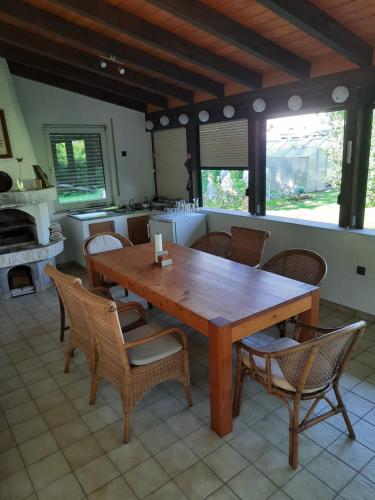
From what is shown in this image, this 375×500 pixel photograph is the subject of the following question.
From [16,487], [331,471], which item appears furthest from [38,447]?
[331,471]

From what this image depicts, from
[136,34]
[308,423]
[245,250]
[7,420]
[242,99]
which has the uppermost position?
[136,34]

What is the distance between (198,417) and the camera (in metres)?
2.27

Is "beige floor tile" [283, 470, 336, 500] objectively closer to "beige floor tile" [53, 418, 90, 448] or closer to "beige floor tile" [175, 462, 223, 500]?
"beige floor tile" [175, 462, 223, 500]

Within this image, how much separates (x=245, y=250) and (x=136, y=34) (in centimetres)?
211

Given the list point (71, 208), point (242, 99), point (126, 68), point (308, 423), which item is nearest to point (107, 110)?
point (126, 68)

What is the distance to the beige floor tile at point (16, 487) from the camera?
1810mm

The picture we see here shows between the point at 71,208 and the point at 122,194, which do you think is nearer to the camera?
the point at 71,208

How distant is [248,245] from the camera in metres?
3.43

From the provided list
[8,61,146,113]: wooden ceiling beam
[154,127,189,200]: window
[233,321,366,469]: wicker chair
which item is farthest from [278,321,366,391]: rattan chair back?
[8,61,146,113]: wooden ceiling beam

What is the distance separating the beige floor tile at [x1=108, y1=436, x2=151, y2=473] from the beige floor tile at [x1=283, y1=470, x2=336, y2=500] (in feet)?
2.44

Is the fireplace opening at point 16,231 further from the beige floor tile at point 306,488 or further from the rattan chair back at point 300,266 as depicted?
the beige floor tile at point 306,488

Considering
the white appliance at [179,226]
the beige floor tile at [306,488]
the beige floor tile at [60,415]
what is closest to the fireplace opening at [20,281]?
the white appliance at [179,226]

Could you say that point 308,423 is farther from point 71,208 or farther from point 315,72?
point 71,208

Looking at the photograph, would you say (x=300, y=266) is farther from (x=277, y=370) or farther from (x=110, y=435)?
(x=110, y=435)
